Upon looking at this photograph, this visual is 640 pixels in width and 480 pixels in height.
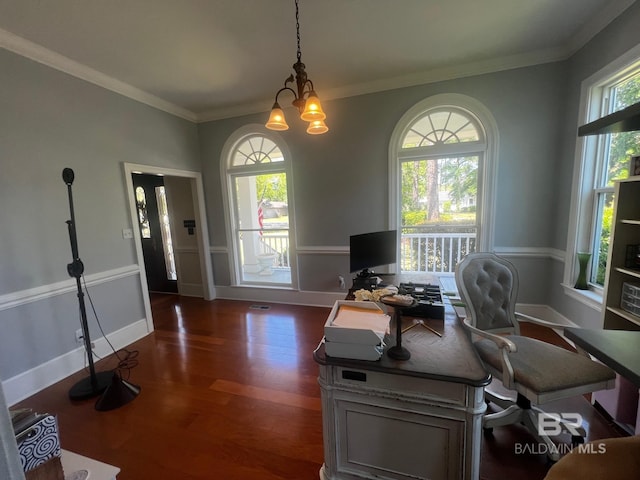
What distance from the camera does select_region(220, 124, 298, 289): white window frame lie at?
145 inches

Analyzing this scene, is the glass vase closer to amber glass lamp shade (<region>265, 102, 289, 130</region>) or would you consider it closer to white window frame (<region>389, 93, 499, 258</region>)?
white window frame (<region>389, 93, 499, 258</region>)

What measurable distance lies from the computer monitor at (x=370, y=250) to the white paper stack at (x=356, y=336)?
1.31 meters

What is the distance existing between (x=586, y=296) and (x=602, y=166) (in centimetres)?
118

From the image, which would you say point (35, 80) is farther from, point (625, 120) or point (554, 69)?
point (554, 69)

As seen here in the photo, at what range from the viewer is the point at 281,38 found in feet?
7.50

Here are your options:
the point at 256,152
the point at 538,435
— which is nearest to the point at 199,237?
the point at 256,152

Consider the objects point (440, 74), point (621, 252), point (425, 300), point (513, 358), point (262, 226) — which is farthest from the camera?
point (262, 226)

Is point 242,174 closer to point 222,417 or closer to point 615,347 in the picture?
point 222,417

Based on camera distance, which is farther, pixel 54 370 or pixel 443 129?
pixel 443 129

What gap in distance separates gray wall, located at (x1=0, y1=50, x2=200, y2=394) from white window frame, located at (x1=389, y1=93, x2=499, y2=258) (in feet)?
10.1

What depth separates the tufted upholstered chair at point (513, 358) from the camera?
125cm

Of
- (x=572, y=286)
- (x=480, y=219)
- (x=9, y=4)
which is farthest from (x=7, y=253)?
(x=572, y=286)

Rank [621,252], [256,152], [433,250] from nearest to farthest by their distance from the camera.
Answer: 1. [621,252]
2. [433,250]
3. [256,152]

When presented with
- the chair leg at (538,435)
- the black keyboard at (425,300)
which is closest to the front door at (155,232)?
the black keyboard at (425,300)
